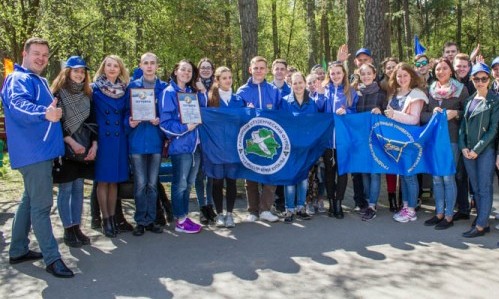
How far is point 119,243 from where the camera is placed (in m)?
5.82

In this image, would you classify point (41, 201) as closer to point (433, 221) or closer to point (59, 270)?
point (59, 270)

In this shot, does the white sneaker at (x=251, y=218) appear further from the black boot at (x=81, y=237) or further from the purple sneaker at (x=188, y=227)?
the black boot at (x=81, y=237)

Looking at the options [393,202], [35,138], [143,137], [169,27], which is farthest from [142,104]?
[169,27]

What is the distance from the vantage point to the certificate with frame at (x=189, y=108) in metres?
6.10

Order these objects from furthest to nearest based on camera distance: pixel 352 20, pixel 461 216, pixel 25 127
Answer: pixel 352 20, pixel 461 216, pixel 25 127

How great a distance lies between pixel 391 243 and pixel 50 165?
3959mm

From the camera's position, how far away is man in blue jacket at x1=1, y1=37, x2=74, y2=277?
4551 mm

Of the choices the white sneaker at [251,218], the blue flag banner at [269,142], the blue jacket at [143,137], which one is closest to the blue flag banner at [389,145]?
the blue flag banner at [269,142]

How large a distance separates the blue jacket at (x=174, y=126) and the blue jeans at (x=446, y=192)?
134 inches

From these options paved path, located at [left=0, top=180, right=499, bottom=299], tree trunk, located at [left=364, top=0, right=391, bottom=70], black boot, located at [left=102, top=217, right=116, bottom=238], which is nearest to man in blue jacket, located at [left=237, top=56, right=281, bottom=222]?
paved path, located at [left=0, top=180, right=499, bottom=299]

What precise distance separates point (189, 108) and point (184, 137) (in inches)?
15.3

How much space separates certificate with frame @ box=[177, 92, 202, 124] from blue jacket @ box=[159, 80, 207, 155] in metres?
0.05

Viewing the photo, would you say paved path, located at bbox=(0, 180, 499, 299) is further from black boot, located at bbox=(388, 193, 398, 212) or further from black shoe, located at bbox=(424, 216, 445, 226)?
black boot, located at bbox=(388, 193, 398, 212)

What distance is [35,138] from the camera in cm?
462
